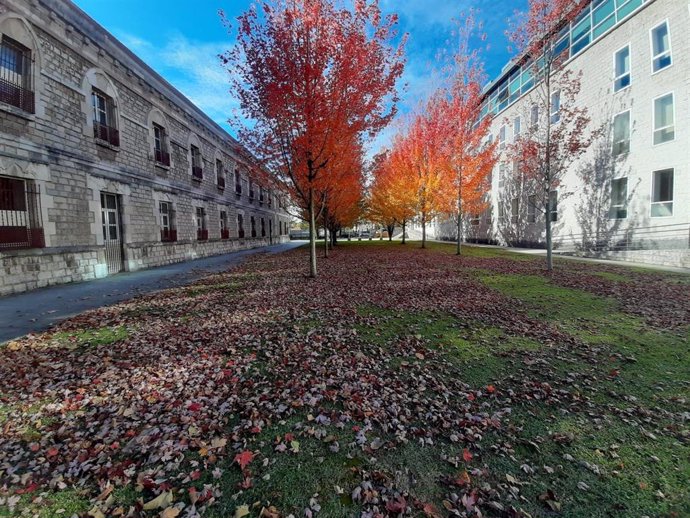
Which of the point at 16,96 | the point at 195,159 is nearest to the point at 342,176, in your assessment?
the point at 16,96

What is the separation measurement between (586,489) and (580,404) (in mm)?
1228

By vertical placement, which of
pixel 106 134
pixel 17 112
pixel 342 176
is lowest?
pixel 342 176

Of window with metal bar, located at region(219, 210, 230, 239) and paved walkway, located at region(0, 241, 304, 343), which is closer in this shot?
paved walkway, located at region(0, 241, 304, 343)

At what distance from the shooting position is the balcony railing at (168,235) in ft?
51.8

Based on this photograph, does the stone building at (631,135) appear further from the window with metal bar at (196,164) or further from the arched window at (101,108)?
the window with metal bar at (196,164)

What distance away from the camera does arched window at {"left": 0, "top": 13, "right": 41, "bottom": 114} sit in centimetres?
830

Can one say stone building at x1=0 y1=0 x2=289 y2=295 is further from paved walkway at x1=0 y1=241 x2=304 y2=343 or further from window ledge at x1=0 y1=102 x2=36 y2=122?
paved walkway at x1=0 y1=241 x2=304 y2=343

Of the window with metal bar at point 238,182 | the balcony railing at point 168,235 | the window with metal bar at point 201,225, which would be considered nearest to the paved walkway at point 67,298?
the balcony railing at point 168,235

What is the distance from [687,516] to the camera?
1941 millimetres

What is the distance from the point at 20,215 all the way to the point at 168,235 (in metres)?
7.52

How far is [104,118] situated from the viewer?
40.4 feet

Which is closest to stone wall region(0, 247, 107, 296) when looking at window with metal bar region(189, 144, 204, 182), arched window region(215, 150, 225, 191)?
window with metal bar region(189, 144, 204, 182)

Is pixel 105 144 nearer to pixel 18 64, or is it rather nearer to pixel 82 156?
pixel 82 156

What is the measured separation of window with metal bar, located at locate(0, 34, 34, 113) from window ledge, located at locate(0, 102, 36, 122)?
12 centimetres
